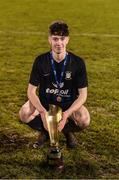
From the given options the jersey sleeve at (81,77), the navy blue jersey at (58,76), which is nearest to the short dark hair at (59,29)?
the navy blue jersey at (58,76)

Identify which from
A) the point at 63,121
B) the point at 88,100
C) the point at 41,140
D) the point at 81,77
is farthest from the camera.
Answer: the point at 88,100

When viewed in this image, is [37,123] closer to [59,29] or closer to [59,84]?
[59,84]

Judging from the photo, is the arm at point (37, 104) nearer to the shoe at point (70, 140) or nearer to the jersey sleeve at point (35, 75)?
the jersey sleeve at point (35, 75)

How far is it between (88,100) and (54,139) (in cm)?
349

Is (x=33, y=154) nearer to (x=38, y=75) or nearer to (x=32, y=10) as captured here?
(x=38, y=75)

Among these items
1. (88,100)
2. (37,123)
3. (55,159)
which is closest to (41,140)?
(37,123)

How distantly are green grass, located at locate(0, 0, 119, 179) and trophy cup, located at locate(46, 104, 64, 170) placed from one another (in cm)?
15

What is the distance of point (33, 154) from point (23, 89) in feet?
11.4

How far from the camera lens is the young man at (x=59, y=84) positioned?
20.2ft

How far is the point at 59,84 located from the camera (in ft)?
21.2

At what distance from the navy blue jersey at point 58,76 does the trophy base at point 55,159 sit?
88cm

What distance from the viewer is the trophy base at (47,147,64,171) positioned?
5797 mm

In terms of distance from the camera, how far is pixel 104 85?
10.2m

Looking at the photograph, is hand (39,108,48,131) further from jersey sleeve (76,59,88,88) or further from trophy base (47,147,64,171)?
jersey sleeve (76,59,88,88)
